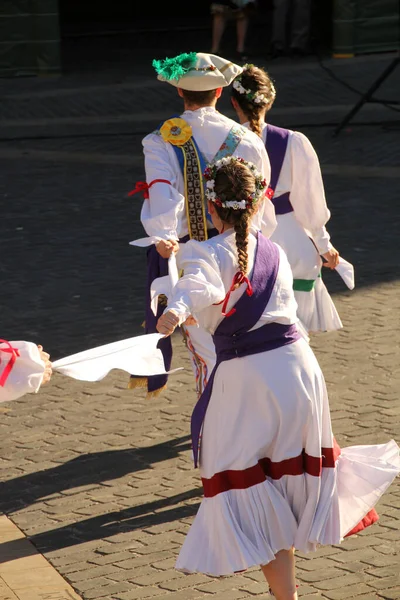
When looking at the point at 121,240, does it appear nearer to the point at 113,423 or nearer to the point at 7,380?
the point at 113,423

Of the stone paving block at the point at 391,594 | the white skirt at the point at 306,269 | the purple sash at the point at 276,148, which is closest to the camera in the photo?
the stone paving block at the point at 391,594

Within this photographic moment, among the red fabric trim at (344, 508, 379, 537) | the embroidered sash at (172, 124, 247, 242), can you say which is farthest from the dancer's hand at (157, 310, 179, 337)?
the embroidered sash at (172, 124, 247, 242)

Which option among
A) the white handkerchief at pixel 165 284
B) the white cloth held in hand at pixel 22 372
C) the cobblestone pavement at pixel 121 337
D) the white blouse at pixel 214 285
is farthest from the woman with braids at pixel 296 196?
the white cloth held in hand at pixel 22 372

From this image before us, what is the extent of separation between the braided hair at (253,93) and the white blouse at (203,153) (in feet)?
0.61

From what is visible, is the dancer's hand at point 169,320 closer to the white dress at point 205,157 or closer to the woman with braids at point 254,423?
the woman with braids at point 254,423

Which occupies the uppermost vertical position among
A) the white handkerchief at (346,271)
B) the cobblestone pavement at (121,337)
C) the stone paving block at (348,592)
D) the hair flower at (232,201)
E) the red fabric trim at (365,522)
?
the hair flower at (232,201)

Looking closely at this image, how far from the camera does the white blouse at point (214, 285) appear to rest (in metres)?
4.05

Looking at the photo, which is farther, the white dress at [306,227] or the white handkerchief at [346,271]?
the white handkerchief at [346,271]

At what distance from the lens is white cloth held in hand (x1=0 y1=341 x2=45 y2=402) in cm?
386

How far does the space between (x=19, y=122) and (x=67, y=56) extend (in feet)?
16.0

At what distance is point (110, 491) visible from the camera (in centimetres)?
582

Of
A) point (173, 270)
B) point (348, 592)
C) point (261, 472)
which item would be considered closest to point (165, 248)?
point (173, 270)

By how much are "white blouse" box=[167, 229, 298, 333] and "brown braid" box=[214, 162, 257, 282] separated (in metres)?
0.04

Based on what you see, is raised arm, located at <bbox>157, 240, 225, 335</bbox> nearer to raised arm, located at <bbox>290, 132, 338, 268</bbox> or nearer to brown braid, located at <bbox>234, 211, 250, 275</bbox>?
brown braid, located at <bbox>234, 211, 250, 275</bbox>
